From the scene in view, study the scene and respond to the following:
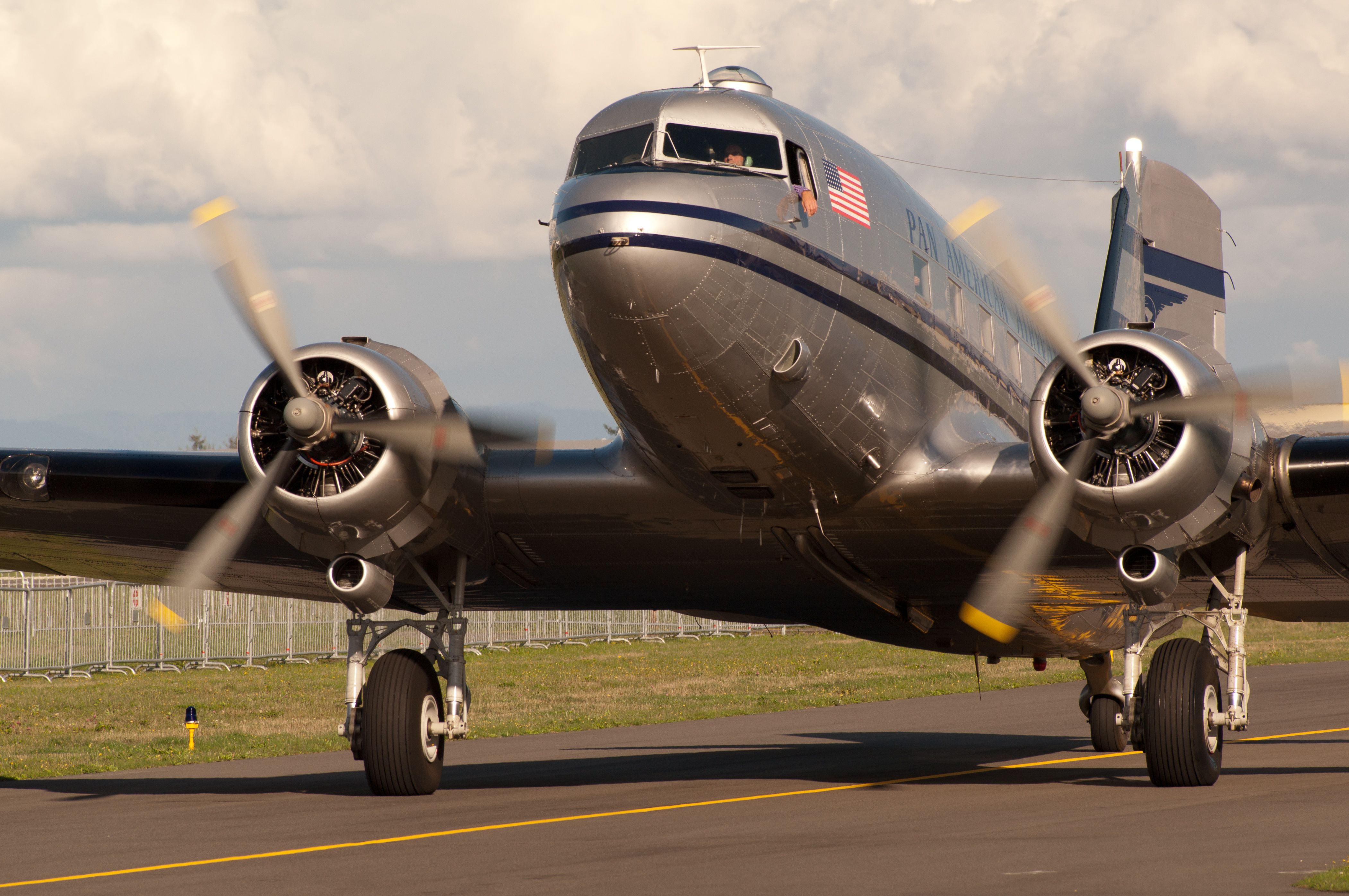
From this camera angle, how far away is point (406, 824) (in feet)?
38.2

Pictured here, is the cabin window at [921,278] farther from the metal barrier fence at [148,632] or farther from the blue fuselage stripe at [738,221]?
the metal barrier fence at [148,632]

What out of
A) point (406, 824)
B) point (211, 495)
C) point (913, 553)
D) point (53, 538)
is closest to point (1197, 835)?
point (913, 553)

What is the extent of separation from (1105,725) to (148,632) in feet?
82.6

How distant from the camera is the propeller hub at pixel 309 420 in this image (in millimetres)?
11805

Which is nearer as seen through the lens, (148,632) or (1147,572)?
(1147,572)

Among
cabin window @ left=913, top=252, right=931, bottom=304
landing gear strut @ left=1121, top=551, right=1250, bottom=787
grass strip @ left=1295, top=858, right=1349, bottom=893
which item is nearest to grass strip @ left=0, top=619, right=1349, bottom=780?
landing gear strut @ left=1121, top=551, right=1250, bottom=787

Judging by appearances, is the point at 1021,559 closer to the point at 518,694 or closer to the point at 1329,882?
the point at 1329,882

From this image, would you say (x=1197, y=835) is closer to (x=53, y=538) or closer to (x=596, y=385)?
(x=596, y=385)

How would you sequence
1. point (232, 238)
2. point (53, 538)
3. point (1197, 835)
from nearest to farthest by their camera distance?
point (1197, 835) < point (232, 238) < point (53, 538)

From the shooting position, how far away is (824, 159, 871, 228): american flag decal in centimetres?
1164

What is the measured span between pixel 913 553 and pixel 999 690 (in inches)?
741

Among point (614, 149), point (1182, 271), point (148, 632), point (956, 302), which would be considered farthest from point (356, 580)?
point (148, 632)

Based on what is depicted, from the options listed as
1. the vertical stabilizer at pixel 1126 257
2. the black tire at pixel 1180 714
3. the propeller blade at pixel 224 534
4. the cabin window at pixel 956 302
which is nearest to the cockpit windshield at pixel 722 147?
the cabin window at pixel 956 302

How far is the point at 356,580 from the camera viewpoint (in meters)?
12.9
